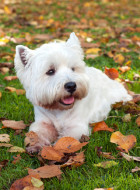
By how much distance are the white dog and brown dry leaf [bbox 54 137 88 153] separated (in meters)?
0.29

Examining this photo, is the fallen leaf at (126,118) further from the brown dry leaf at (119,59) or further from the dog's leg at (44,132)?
the brown dry leaf at (119,59)

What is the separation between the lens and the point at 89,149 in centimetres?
304

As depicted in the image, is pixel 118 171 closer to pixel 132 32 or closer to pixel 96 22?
pixel 132 32

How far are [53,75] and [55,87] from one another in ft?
0.77

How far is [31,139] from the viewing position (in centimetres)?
317

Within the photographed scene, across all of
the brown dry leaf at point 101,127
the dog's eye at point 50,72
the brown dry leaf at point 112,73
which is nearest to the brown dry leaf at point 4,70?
the brown dry leaf at point 112,73

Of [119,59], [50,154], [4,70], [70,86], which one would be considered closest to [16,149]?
[50,154]

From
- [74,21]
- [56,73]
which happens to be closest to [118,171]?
[56,73]

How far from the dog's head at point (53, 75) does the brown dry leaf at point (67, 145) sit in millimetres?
480

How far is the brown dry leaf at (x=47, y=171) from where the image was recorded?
8.37 ft

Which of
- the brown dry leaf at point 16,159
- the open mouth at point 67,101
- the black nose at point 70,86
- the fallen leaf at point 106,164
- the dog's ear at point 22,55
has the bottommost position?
the brown dry leaf at point 16,159

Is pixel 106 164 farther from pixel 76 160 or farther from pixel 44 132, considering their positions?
pixel 44 132

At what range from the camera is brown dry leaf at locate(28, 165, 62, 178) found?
2551mm

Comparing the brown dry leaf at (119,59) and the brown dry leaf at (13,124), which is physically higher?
the brown dry leaf at (119,59)
